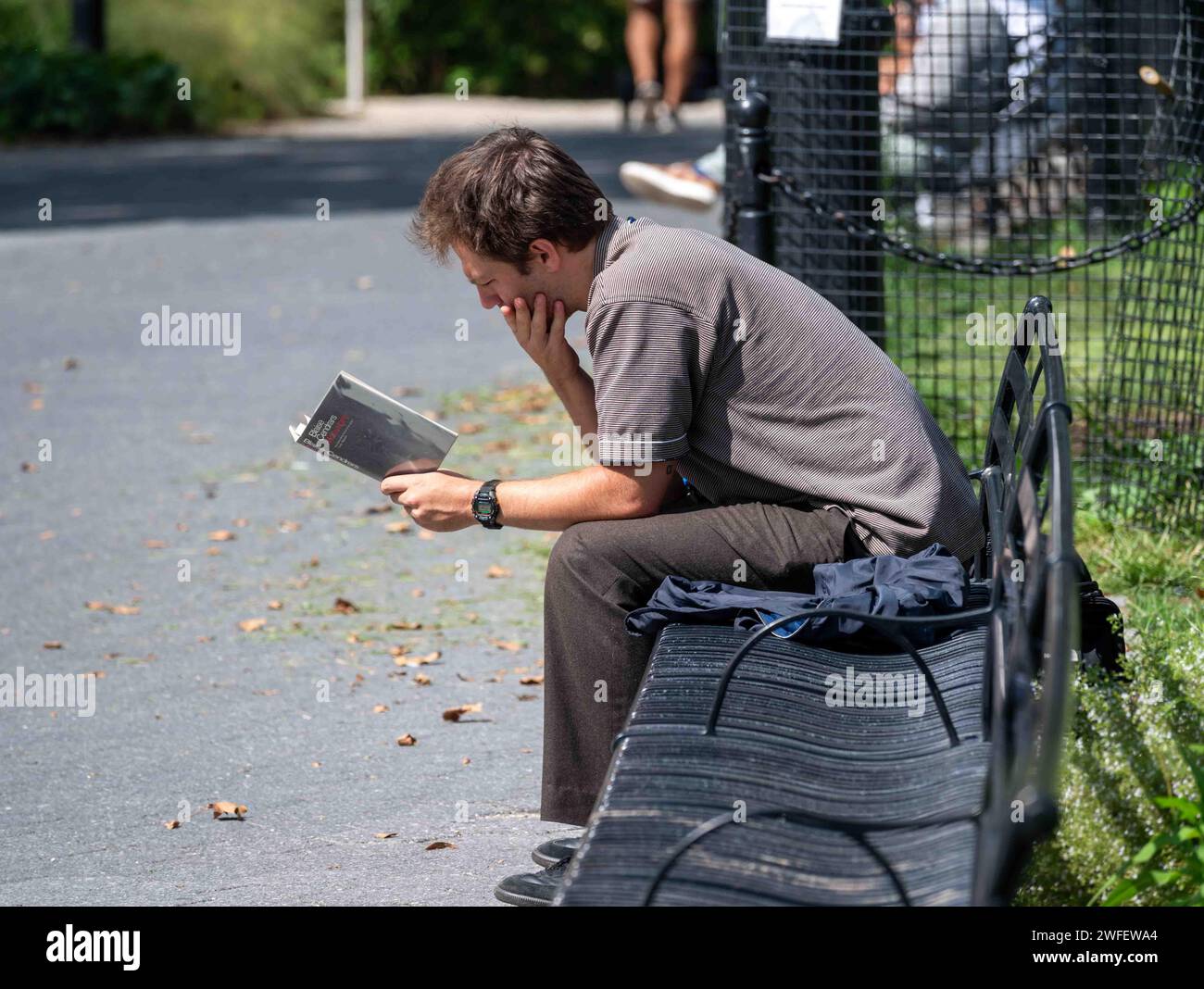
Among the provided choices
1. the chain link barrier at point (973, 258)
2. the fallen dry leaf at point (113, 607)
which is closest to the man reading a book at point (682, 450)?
the chain link barrier at point (973, 258)

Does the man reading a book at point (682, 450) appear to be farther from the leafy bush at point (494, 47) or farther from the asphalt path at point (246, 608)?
the leafy bush at point (494, 47)

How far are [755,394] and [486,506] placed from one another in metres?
0.62

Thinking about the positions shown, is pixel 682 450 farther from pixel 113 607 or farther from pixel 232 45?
pixel 232 45

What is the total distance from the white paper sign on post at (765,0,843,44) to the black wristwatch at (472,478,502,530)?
9.25ft

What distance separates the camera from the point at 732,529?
3381 millimetres

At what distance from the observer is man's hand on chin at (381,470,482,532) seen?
3.56 meters

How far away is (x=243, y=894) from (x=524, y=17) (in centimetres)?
3380

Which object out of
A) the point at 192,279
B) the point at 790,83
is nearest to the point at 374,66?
the point at 192,279

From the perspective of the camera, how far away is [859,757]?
2.79 meters

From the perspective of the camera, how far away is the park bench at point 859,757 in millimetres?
2287

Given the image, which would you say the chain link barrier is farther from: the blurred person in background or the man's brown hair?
the blurred person in background

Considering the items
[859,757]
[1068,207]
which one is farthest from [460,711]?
[1068,207]

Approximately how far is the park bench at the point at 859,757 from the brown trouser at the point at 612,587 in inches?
5.2
